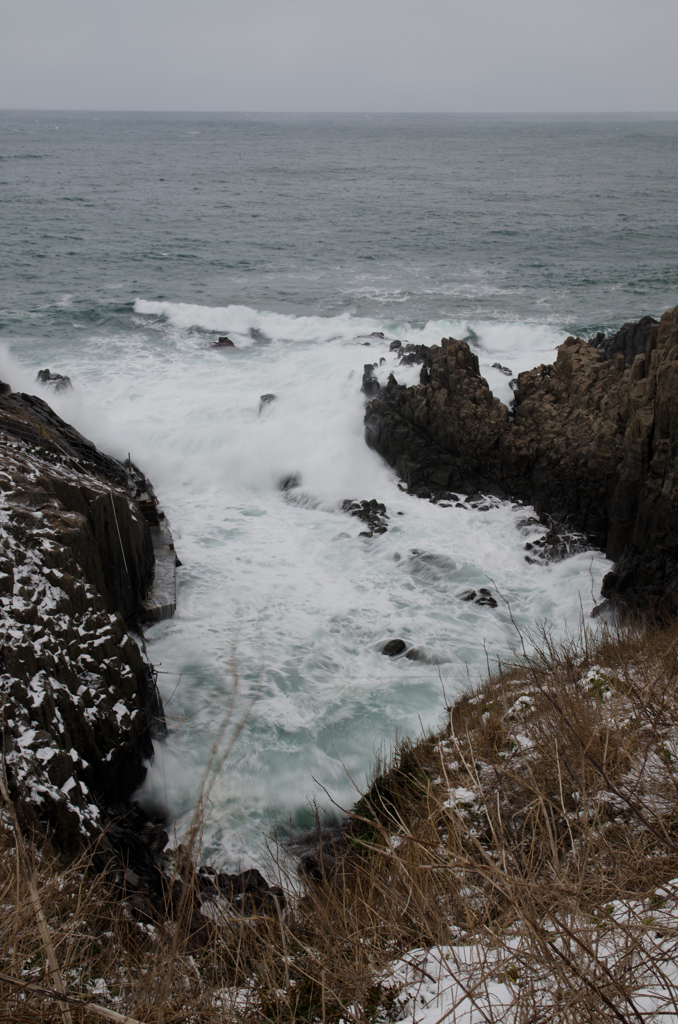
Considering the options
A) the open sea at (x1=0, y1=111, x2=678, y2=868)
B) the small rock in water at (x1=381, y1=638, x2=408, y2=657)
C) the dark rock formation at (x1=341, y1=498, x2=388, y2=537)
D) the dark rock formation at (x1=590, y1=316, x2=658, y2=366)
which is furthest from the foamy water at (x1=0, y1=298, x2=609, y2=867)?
the dark rock formation at (x1=590, y1=316, x2=658, y2=366)

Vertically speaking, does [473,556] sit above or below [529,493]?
below

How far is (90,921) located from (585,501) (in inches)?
522

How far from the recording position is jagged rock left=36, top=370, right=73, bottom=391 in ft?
65.9

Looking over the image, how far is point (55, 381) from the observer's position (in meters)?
20.2

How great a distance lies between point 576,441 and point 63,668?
12.3m

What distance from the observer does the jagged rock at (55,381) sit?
65.9 ft

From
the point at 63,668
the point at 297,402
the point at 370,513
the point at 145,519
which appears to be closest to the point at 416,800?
the point at 63,668

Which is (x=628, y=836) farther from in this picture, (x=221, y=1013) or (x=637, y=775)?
(x=221, y=1013)

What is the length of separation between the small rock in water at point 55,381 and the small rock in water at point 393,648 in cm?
1483

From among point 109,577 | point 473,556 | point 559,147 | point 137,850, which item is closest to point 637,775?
point 137,850

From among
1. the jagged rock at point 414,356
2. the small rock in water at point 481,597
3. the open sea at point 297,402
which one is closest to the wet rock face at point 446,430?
the open sea at point 297,402

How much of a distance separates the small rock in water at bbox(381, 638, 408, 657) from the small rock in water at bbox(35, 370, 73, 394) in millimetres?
14834

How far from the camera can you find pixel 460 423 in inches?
650

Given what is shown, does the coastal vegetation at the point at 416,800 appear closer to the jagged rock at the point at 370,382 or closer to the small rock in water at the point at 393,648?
the jagged rock at the point at 370,382
